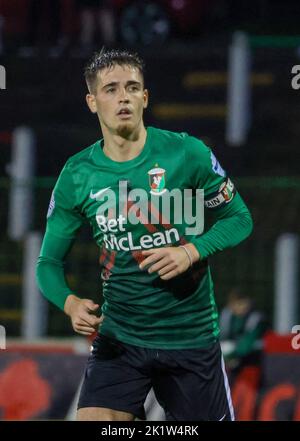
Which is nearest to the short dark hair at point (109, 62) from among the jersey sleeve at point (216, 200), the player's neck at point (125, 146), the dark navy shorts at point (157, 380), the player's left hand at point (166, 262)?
the player's neck at point (125, 146)

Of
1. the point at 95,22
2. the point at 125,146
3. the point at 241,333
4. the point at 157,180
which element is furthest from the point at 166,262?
the point at 95,22

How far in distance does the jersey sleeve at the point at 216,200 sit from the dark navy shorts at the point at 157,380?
51cm

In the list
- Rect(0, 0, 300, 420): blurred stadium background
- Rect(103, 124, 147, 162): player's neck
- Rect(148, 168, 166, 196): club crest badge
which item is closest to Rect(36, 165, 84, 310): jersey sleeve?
Rect(103, 124, 147, 162): player's neck

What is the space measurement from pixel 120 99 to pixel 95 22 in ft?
38.8

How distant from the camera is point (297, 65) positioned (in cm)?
1435

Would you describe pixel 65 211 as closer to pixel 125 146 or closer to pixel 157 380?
pixel 125 146

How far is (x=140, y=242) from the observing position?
564 cm

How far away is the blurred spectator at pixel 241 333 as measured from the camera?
9.91 m

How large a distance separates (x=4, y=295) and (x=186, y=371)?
5123 millimetres

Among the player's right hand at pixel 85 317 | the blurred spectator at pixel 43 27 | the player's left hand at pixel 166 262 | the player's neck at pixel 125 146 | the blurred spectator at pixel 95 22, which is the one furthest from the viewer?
the blurred spectator at pixel 95 22

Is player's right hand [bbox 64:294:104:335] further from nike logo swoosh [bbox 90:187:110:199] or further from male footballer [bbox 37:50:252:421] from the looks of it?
nike logo swoosh [bbox 90:187:110:199]

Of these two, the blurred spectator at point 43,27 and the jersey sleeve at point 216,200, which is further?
the blurred spectator at point 43,27

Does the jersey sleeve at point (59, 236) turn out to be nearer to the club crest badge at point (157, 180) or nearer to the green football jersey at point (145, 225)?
the green football jersey at point (145, 225)

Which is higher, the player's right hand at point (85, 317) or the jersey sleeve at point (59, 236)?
the jersey sleeve at point (59, 236)
